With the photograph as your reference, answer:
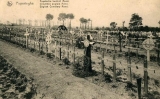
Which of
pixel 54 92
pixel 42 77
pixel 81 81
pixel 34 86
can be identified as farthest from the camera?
pixel 42 77

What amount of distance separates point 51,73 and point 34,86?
1.52 meters

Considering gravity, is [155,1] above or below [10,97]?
above

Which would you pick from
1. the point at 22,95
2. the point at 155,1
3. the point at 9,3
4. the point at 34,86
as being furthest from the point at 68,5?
the point at 22,95

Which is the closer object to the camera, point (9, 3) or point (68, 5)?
point (68, 5)

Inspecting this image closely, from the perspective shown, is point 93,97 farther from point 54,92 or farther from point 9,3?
point 9,3

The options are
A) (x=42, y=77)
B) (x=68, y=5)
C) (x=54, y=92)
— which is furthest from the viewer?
(x=68, y=5)

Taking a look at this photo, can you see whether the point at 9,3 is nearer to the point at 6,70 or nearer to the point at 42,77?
the point at 6,70

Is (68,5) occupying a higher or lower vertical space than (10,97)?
higher

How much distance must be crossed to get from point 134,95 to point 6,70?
17.8ft

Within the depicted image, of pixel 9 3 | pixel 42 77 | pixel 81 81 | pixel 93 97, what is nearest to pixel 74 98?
pixel 93 97

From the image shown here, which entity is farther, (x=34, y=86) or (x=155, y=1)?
(x=155, y=1)

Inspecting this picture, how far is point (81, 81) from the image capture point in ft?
18.7

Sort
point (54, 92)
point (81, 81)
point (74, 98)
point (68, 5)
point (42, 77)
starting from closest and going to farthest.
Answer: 1. point (74, 98)
2. point (54, 92)
3. point (81, 81)
4. point (42, 77)
5. point (68, 5)

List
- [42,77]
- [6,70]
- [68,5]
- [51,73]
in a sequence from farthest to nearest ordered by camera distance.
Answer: [68,5]
[6,70]
[51,73]
[42,77]
